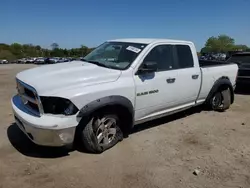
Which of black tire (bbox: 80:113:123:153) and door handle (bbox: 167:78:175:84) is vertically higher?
door handle (bbox: 167:78:175:84)

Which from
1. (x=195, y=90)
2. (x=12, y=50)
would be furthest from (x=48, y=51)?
(x=195, y=90)

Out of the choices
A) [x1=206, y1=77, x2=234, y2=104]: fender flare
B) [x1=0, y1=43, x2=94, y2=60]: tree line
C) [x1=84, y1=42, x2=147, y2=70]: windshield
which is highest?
[x1=84, y1=42, x2=147, y2=70]: windshield

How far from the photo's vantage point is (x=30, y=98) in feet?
12.9

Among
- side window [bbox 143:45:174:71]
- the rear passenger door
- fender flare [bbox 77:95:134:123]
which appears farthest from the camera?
the rear passenger door

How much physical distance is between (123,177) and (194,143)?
5.86ft

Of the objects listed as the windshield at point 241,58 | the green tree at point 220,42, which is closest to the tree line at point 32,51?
the green tree at point 220,42

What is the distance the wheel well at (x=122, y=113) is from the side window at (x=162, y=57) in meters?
1.03

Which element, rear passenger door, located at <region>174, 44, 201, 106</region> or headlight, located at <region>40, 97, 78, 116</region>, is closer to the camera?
headlight, located at <region>40, 97, 78, 116</region>

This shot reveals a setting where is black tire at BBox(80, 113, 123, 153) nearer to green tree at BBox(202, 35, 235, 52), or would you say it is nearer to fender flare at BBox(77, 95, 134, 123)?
Answer: fender flare at BBox(77, 95, 134, 123)

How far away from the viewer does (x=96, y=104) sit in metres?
3.88

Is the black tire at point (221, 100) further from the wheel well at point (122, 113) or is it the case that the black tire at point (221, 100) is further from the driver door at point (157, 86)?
the wheel well at point (122, 113)

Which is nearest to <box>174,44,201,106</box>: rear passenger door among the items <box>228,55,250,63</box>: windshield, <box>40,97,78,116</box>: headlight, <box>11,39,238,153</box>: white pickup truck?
<box>11,39,238,153</box>: white pickup truck

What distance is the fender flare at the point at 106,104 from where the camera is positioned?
12.4 feet

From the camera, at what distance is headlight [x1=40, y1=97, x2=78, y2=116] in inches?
144
